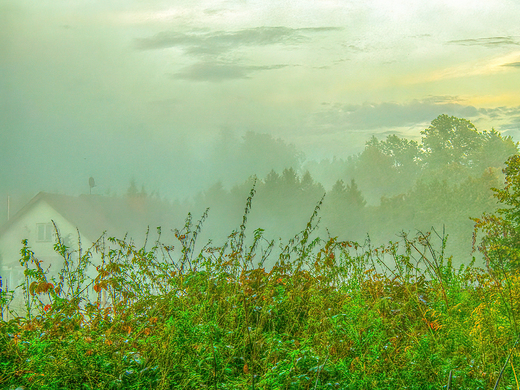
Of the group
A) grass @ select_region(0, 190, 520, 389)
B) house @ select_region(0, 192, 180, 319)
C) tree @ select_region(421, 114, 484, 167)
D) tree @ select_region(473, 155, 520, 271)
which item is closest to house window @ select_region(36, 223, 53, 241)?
house @ select_region(0, 192, 180, 319)

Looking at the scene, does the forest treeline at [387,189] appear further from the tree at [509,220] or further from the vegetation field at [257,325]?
the vegetation field at [257,325]

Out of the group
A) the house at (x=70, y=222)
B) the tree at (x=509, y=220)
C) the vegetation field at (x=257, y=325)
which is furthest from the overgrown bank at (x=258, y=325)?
the house at (x=70, y=222)

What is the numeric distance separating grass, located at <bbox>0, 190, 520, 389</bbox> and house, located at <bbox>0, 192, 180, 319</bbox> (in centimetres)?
1425

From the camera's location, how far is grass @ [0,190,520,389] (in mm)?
2877

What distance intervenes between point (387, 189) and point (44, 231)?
24.7 m

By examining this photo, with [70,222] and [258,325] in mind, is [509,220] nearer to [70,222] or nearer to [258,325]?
[258,325]

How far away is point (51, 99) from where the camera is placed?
60.6 ft

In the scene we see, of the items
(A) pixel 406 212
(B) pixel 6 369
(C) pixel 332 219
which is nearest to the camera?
(B) pixel 6 369

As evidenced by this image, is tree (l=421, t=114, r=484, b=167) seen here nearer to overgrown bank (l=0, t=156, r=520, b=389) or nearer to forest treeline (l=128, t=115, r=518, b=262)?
forest treeline (l=128, t=115, r=518, b=262)

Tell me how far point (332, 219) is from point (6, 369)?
33045mm

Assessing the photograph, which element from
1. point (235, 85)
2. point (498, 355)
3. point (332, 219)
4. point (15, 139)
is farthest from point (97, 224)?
point (498, 355)

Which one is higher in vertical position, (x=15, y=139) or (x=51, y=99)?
(x=51, y=99)

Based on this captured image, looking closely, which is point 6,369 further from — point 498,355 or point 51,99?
point 51,99

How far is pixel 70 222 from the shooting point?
21484mm
